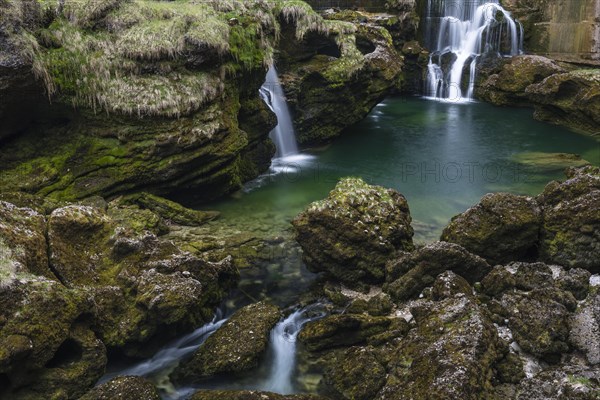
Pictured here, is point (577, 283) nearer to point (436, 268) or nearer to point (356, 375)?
point (436, 268)

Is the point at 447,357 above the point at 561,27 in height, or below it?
below

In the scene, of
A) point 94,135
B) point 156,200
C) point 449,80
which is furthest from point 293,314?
point 449,80

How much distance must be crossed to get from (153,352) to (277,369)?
1911 millimetres

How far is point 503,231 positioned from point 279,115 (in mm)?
10200

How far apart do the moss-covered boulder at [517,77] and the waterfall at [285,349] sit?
2106 centimetres

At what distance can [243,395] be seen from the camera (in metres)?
6.00

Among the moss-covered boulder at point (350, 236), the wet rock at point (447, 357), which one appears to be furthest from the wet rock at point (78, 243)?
the wet rock at point (447, 357)

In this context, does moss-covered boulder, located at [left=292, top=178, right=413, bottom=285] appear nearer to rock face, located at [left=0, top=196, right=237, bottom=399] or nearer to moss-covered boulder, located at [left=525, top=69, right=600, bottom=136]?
rock face, located at [left=0, top=196, right=237, bottom=399]

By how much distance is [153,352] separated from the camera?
7.44 m

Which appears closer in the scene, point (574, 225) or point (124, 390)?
point (124, 390)

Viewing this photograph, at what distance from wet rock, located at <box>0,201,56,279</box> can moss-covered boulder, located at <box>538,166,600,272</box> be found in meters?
8.27

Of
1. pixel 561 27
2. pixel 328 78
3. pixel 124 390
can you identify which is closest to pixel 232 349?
pixel 124 390

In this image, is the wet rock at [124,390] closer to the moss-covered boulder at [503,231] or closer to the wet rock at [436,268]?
the wet rock at [436,268]

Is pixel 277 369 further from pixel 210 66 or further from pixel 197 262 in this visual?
pixel 210 66
